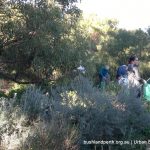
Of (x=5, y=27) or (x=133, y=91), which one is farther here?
Answer: (x=5, y=27)

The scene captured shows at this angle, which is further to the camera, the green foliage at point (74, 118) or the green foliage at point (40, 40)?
the green foliage at point (40, 40)

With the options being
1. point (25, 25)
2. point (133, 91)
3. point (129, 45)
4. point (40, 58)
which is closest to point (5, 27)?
point (25, 25)

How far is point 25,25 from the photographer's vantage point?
38.2 ft

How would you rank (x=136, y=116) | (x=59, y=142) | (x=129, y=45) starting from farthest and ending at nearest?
(x=129, y=45) → (x=136, y=116) → (x=59, y=142)

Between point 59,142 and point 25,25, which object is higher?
point 25,25

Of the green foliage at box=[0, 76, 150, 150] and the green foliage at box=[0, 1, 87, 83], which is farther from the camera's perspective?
the green foliage at box=[0, 1, 87, 83]

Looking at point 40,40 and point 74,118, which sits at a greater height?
point 40,40

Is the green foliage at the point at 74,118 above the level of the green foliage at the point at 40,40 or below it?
below

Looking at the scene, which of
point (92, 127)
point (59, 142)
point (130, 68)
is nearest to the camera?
point (59, 142)

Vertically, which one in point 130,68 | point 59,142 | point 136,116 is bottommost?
point 59,142

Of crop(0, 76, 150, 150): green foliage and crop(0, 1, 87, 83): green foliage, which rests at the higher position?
crop(0, 1, 87, 83): green foliage

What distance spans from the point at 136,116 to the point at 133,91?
58 centimetres

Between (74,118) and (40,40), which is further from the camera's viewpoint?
(40,40)

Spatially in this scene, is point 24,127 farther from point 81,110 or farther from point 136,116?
point 136,116
